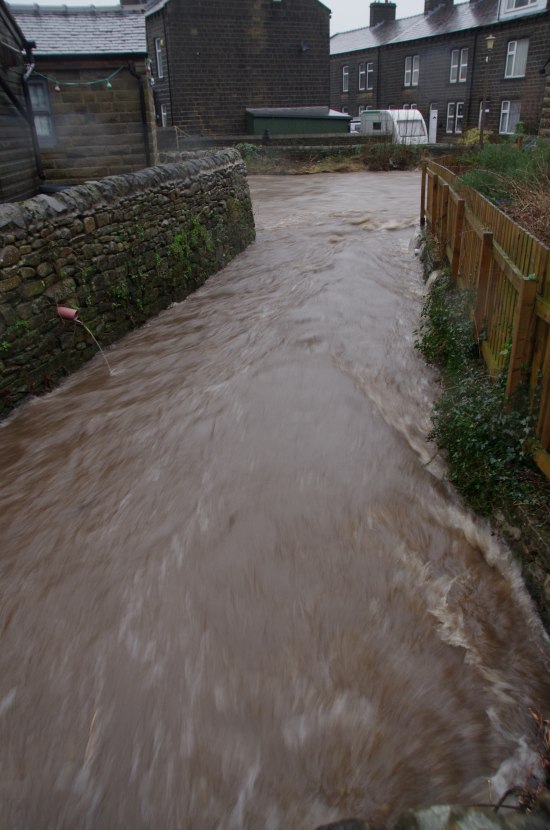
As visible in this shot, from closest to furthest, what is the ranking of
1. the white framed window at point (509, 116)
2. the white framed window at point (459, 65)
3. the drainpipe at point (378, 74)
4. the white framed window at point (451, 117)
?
the white framed window at point (509, 116) < the white framed window at point (459, 65) < the white framed window at point (451, 117) < the drainpipe at point (378, 74)

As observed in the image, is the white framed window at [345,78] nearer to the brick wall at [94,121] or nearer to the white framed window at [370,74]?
the white framed window at [370,74]

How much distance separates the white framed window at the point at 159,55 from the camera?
95.2 ft

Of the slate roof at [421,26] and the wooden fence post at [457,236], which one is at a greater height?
the slate roof at [421,26]

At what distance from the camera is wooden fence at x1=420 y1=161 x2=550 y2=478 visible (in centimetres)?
450

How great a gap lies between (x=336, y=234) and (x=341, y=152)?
13.4 metres

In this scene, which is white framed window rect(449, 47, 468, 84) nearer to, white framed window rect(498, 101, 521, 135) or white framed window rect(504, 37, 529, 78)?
white framed window rect(504, 37, 529, 78)

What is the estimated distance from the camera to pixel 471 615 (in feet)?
13.7

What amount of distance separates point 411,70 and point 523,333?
127ft

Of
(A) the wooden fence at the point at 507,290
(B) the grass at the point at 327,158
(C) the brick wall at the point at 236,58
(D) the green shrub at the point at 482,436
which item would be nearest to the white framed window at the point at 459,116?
A: (C) the brick wall at the point at 236,58

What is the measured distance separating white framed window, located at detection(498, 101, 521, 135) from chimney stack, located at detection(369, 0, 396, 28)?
1612cm

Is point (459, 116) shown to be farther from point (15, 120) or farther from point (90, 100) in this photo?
point (15, 120)

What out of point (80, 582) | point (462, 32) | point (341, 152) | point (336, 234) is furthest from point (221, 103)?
point (80, 582)

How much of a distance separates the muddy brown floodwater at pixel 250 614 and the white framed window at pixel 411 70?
35.7 metres

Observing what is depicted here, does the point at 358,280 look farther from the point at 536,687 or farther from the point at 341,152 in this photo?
the point at 341,152
